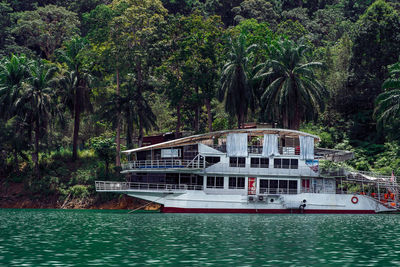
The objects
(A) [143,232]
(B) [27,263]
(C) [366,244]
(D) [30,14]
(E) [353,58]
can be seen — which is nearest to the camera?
(B) [27,263]

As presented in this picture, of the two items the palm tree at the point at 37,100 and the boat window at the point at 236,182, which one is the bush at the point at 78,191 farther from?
the boat window at the point at 236,182

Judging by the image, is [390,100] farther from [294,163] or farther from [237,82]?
[237,82]

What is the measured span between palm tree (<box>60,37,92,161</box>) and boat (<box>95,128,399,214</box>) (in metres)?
19.0

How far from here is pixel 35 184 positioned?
65.9 meters

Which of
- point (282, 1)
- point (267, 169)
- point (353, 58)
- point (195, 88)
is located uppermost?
point (282, 1)

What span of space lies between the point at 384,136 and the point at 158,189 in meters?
34.4

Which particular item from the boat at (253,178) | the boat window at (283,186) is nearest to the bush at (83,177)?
the boat at (253,178)

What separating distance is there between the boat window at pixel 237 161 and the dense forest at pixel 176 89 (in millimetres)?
11539

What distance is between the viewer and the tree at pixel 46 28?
99062mm

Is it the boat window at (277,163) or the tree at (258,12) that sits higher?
the tree at (258,12)

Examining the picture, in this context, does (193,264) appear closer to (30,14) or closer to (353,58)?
(353,58)

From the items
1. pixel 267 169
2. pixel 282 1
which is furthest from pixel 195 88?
pixel 282 1

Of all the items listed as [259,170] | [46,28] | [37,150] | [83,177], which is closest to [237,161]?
[259,170]

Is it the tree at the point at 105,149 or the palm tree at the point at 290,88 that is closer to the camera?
the palm tree at the point at 290,88
